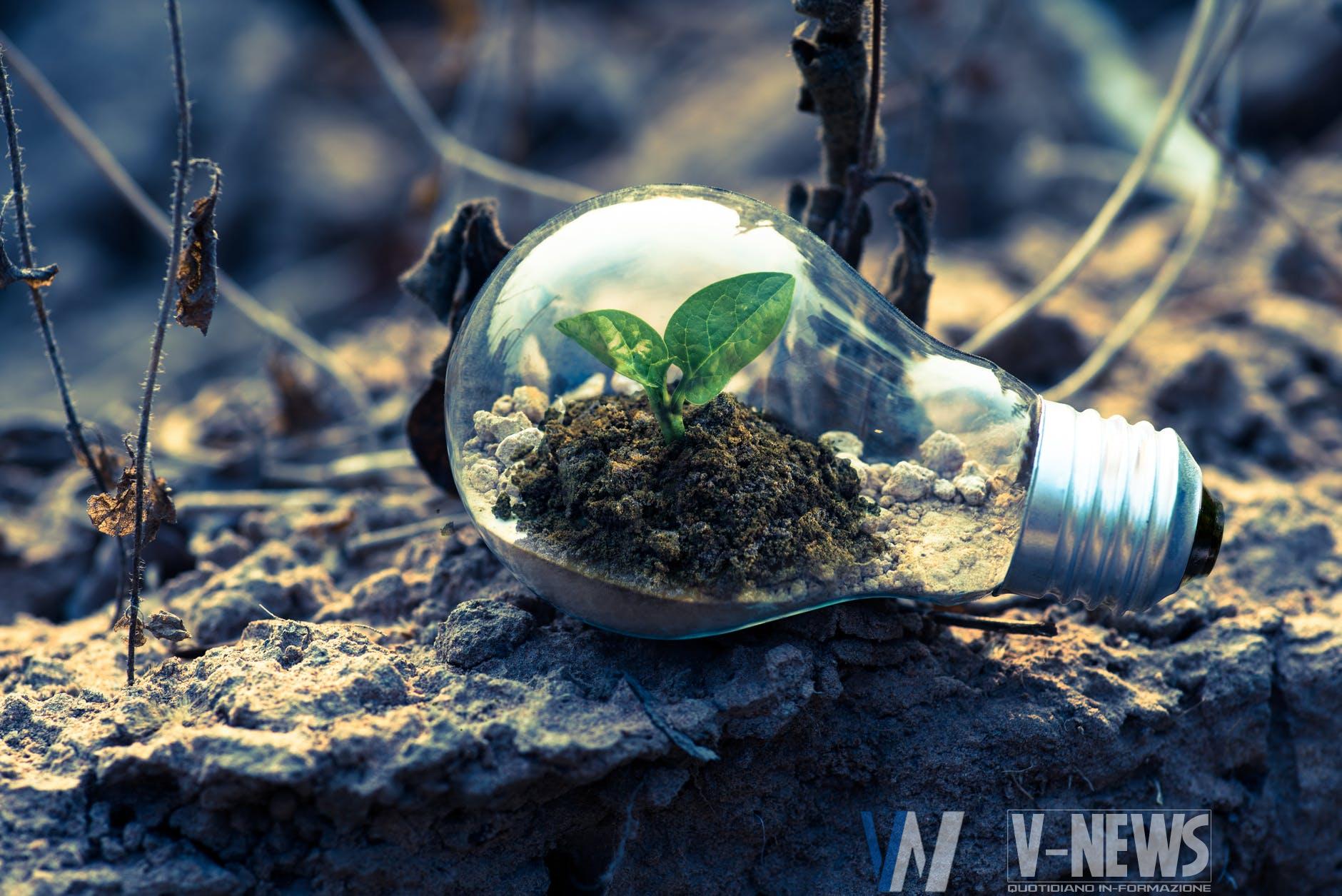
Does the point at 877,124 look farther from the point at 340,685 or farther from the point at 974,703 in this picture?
the point at 340,685

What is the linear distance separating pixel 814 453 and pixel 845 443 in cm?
9

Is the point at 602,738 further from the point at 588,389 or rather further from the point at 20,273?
the point at 20,273

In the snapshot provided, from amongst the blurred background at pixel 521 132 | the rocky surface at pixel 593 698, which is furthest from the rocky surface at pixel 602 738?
the blurred background at pixel 521 132

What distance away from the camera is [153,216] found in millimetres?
2402

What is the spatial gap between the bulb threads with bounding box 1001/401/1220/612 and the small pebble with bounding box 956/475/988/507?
9 cm

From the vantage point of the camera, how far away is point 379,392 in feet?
10.3

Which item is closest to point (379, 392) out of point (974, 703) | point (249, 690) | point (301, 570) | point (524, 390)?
point (301, 570)

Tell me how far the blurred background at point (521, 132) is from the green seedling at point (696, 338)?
211 cm

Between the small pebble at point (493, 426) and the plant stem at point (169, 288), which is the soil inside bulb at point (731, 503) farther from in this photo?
the plant stem at point (169, 288)

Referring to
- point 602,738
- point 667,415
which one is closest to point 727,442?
point 667,415

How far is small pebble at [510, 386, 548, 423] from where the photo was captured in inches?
64.1

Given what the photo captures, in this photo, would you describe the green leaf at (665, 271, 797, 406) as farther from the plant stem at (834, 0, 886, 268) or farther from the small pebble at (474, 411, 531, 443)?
the plant stem at (834, 0, 886, 268)

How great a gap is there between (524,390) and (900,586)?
62 centimetres

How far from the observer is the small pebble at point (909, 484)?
62.6 inches
